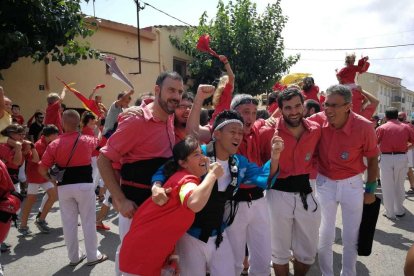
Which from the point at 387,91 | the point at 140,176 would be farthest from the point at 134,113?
the point at 387,91

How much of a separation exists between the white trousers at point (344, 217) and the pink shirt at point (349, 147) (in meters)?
0.10

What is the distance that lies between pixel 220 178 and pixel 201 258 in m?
0.72

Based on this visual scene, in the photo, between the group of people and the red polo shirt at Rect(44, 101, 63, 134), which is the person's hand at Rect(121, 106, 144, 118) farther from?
the red polo shirt at Rect(44, 101, 63, 134)

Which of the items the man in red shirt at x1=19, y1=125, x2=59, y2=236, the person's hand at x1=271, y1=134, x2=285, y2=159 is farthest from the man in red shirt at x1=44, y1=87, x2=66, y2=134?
the person's hand at x1=271, y1=134, x2=285, y2=159

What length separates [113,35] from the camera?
1411 cm

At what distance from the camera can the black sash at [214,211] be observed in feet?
9.75

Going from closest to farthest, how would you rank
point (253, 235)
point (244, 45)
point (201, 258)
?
point (201, 258) → point (253, 235) → point (244, 45)

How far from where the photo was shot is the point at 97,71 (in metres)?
13.7

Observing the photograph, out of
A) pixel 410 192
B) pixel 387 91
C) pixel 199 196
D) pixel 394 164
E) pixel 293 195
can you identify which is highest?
pixel 199 196

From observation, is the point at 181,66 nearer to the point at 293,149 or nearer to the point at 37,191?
the point at 37,191

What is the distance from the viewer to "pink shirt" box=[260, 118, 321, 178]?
12.3 ft

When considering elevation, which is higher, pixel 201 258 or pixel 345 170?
pixel 345 170

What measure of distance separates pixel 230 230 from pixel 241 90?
44.1 feet

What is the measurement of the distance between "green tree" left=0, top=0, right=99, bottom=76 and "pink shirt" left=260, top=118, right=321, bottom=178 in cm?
675
